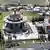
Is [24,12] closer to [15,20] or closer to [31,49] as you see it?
[15,20]

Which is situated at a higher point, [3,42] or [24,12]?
[24,12]

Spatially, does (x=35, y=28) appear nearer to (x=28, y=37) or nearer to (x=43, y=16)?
(x=28, y=37)

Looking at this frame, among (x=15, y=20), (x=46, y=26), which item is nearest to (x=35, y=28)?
(x=46, y=26)

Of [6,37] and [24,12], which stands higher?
[24,12]

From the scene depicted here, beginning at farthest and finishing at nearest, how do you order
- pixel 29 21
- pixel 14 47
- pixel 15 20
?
1. pixel 29 21
2. pixel 15 20
3. pixel 14 47

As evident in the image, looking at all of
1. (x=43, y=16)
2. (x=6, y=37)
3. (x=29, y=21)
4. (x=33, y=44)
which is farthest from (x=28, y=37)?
(x=43, y=16)

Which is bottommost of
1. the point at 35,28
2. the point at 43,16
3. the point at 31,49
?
the point at 31,49

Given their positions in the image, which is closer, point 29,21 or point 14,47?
point 14,47

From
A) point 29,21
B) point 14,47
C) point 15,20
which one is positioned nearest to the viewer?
point 14,47

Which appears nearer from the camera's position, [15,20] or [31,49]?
[31,49]
